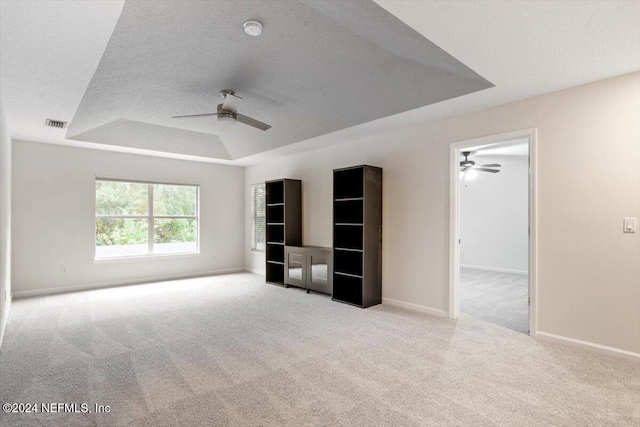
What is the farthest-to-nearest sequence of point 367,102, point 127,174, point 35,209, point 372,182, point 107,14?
point 127,174
point 35,209
point 372,182
point 367,102
point 107,14

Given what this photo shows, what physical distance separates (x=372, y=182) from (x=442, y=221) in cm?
110

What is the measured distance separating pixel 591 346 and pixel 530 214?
4.30 feet

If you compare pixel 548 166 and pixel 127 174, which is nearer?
pixel 548 166

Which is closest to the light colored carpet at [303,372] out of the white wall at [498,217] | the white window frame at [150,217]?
the white window frame at [150,217]

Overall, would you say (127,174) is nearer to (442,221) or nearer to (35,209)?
(35,209)

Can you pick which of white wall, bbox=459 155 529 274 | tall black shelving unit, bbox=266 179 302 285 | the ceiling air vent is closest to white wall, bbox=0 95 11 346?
the ceiling air vent

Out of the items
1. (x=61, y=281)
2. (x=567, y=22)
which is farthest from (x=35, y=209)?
(x=567, y=22)

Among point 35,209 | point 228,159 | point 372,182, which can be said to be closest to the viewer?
point 372,182

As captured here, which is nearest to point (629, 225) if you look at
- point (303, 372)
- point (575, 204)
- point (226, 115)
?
point (575, 204)

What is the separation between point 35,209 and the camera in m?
5.45

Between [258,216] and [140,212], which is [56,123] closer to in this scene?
[140,212]

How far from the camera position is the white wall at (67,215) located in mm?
5375

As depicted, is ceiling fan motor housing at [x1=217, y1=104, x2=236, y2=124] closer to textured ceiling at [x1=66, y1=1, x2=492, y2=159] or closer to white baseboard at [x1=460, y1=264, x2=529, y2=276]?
textured ceiling at [x1=66, y1=1, x2=492, y2=159]

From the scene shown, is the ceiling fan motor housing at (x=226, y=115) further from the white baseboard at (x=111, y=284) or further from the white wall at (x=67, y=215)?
the white baseboard at (x=111, y=284)
